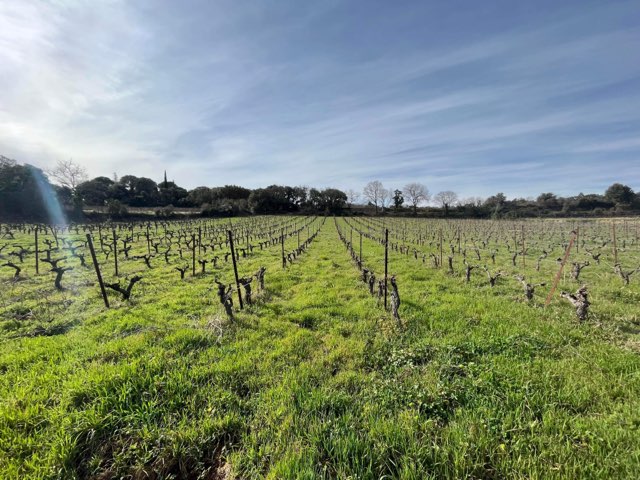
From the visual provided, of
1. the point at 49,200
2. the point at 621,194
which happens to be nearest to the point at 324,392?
the point at 49,200

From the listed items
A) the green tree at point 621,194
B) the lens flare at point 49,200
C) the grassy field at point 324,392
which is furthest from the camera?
the green tree at point 621,194

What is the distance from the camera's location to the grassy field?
2.61 metres

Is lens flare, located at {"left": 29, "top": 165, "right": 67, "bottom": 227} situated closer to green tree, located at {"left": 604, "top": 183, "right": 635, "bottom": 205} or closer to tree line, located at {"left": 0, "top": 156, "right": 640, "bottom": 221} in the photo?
tree line, located at {"left": 0, "top": 156, "right": 640, "bottom": 221}

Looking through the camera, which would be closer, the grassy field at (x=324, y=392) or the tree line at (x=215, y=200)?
the grassy field at (x=324, y=392)

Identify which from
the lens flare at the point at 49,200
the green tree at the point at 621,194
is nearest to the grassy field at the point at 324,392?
the lens flare at the point at 49,200

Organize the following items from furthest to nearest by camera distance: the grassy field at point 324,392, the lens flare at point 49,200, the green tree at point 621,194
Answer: the green tree at point 621,194 → the lens flare at point 49,200 → the grassy field at point 324,392

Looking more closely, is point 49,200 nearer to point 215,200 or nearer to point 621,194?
point 215,200

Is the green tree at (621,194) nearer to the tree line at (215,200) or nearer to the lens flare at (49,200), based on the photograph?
the tree line at (215,200)

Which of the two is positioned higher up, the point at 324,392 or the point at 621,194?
the point at 621,194

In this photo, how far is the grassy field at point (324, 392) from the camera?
2.61 m

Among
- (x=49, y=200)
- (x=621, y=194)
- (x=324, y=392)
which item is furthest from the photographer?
(x=621, y=194)

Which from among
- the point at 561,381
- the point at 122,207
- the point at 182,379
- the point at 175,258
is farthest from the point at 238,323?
the point at 122,207

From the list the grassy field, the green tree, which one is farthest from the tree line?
the grassy field

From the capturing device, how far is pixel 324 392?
11.7 feet
